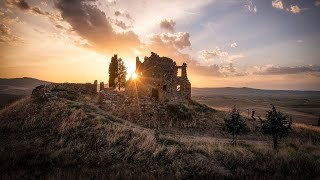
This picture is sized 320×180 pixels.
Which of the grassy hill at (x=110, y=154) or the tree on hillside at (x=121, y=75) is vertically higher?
the tree on hillside at (x=121, y=75)

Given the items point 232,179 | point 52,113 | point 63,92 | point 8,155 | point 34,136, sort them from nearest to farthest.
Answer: point 232,179
point 8,155
point 34,136
point 52,113
point 63,92

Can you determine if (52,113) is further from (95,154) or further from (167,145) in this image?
(167,145)

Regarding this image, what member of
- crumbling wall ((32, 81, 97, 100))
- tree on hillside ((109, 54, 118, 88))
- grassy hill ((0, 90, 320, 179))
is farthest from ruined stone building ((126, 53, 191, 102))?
tree on hillside ((109, 54, 118, 88))

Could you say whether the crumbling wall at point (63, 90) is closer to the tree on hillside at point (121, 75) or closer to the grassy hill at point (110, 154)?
the grassy hill at point (110, 154)

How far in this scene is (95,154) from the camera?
1451cm

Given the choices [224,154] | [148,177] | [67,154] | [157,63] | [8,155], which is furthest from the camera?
[157,63]

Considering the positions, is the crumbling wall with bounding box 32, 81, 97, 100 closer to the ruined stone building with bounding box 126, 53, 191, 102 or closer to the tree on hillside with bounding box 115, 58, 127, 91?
the ruined stone building with bounding box 126, 53, 191, 102

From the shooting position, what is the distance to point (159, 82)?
3422 centimetres

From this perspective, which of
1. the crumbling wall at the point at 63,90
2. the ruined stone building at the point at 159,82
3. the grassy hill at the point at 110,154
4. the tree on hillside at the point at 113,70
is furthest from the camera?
the tree on hillside at the point at 113,70

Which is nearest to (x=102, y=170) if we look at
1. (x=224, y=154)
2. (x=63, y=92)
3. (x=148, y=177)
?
(x=148, y=177)

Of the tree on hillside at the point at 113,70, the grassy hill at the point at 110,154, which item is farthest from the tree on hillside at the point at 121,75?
the grassy hill at the point at 110,154

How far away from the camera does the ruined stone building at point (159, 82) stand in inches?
1341

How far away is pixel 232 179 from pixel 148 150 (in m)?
5.47

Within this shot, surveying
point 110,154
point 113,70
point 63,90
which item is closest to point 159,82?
point 63,90
